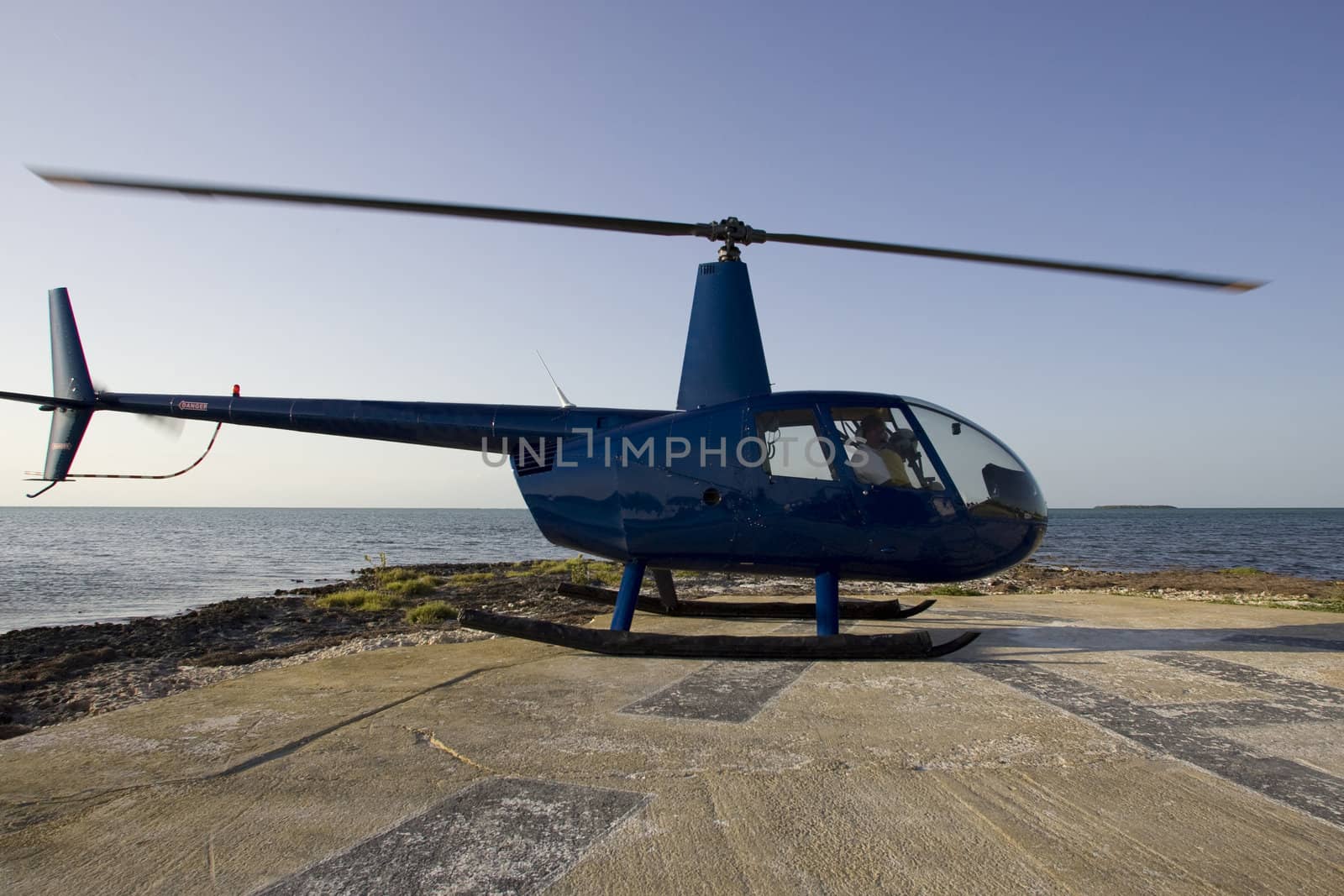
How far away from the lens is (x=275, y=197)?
222 inches

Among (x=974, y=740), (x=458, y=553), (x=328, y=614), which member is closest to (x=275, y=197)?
(x=974, y=740)

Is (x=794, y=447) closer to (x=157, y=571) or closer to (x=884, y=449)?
(x=884, y=449)

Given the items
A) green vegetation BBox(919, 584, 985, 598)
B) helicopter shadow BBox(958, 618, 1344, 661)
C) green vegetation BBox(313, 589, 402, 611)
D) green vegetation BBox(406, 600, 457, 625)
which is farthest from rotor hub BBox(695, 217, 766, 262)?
green vegetation BBox(313, 589, 402, 611)

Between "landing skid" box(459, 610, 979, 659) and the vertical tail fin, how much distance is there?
7623 millimetres

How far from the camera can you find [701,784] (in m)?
3.24

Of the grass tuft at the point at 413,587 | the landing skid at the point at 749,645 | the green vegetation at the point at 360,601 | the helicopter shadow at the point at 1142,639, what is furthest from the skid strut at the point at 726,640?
the grass tuft at the point at 413,587

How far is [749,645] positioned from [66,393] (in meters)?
9.94

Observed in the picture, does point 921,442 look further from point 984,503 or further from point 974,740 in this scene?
point 974,740

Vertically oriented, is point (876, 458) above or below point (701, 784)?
Answer: above

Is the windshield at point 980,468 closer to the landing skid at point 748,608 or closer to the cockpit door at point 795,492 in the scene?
the cockpit door at point 795,492

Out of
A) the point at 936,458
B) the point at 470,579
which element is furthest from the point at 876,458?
the point at 470,579

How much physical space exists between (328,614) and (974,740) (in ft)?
42.7

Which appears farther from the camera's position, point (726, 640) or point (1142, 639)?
point (1142, 639)

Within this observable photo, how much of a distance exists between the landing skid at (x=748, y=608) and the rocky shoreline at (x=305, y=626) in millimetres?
1137
